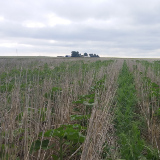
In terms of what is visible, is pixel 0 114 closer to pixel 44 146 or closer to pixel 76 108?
pixel 44 146

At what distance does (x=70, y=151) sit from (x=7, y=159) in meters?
0.82

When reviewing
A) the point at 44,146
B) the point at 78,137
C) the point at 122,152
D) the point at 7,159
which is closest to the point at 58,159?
→ the point at 44,146

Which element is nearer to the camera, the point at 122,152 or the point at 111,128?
the point at 122,152

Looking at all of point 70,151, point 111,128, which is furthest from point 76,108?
point 70,151

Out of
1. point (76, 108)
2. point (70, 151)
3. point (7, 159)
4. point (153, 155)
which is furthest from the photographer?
point (76, 108)

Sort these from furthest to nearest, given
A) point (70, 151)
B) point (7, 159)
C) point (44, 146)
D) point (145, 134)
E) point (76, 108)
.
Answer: point (76, 108), point (145, 134), point (70, 151), point (44, 146), point (7, 159)

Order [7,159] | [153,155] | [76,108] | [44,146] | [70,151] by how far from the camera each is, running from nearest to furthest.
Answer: [7,159]
[44,146]
[153,155]
[70,151]
[76,108]

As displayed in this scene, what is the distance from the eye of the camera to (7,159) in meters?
2.00

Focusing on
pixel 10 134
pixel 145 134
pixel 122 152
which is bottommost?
pixel 145 134

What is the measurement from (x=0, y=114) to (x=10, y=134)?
1.28 feet

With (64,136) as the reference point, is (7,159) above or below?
below

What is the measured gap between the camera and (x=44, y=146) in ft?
7.13

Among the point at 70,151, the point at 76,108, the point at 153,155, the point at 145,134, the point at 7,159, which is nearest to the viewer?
the point at 7,159

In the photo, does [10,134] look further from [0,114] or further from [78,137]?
[78,137]
